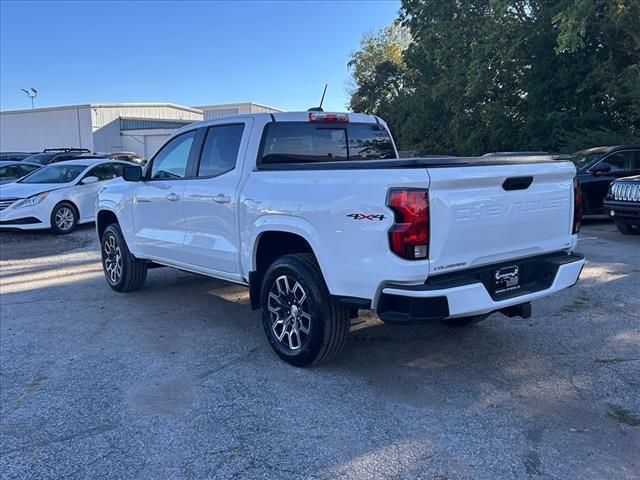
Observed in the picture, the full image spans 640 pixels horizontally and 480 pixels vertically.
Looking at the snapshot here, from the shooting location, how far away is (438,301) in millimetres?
3516

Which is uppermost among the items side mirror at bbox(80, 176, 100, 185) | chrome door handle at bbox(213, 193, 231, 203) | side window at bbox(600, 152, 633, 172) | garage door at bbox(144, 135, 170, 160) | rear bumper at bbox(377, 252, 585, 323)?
garage door at bbox(144, 135, 170, 160)

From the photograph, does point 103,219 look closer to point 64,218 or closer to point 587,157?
point 64,218

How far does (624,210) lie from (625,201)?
157 millimetres

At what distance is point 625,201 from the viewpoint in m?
9.92

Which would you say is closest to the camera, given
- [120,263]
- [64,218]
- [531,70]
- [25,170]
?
[120,263]

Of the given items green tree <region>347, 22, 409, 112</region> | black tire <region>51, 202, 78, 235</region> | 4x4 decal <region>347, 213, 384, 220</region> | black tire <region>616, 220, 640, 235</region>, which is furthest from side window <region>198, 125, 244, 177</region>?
green tree <region>347, 22, 409, 112</region>

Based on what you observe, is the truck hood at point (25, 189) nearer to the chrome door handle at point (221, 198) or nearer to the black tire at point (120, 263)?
the black tire at point (120, 263)

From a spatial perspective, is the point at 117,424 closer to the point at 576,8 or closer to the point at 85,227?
the point at 85,227

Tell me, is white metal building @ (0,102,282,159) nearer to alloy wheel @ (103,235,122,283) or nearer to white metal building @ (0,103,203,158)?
white metal building @ (0,103,203,158)

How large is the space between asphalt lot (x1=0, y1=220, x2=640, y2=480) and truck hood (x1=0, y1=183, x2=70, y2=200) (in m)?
6.64

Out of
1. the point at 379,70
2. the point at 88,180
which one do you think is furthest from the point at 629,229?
the point at 379,70

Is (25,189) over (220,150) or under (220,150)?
under

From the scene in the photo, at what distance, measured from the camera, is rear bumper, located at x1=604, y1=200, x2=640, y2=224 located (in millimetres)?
9727

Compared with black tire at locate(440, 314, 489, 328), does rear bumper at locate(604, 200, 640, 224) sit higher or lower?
higher
